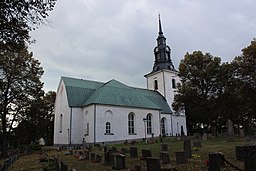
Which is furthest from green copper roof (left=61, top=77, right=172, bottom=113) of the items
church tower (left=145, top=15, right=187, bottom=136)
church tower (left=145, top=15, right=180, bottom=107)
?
church tower (left=145, top=15, right=180, bottom=107)

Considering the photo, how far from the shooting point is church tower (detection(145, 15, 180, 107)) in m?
42.3

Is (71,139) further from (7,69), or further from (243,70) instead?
(243,70)

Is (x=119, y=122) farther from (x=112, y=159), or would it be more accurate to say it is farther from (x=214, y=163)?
(x=214, y=163)

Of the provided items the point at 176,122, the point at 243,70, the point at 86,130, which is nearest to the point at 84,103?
the point at 86,130

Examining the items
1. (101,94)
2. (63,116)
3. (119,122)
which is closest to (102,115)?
(119,122)

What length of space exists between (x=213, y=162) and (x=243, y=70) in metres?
19.9

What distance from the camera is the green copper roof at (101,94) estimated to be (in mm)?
30975

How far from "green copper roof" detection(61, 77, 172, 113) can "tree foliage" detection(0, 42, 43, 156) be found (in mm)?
4815

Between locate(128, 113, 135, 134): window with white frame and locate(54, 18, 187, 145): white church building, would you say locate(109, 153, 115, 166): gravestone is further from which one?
locate(128, 113, 135, 134): window with white frame

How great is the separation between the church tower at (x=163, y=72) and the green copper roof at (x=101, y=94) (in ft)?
27.8

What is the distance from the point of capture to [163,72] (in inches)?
1663

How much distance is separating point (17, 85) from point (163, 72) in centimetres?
2424

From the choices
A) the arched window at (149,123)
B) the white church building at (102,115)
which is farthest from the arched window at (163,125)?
the arched window at (149,123)

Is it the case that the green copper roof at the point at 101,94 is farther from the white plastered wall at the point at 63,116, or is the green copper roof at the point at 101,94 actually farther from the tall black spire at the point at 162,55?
the tall black spire at the point at 162,55
